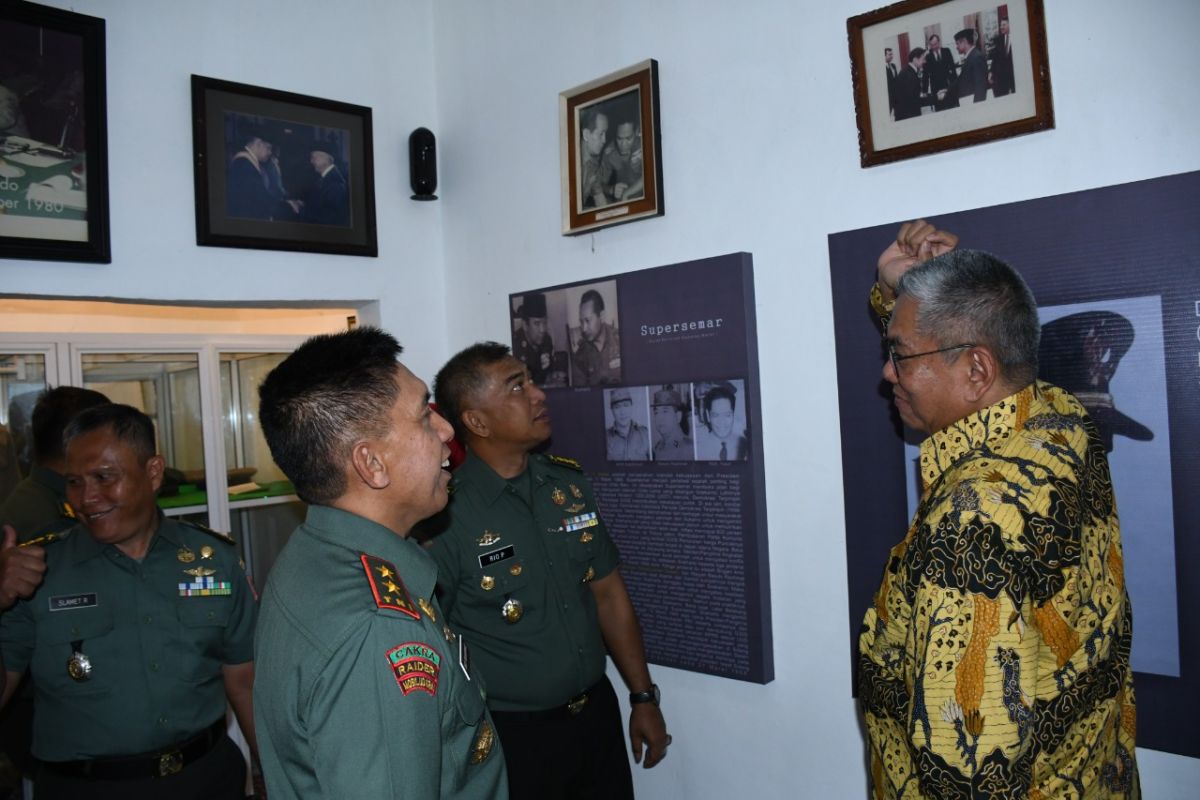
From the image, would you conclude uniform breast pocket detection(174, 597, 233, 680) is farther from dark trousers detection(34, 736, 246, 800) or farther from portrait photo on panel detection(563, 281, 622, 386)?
portrait photo on panel detection(563, 281, 622, 386)

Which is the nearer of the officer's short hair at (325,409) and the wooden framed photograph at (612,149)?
the officer's short hair at (325,409)

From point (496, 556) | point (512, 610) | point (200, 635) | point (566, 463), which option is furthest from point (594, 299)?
point (200, 635)

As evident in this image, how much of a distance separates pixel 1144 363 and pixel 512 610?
169cm

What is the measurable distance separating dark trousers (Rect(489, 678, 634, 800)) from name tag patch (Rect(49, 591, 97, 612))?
116 cm

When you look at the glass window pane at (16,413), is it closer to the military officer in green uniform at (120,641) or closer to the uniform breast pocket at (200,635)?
the military officer in green uniform at (120,641)

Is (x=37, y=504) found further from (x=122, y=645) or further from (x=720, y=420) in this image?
(x=720, y=420)

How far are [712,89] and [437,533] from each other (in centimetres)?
159

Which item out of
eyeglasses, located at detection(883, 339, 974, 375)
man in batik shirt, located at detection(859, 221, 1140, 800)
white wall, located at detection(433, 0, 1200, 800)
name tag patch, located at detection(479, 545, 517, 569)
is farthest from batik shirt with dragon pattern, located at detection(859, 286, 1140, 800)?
name tag patch, located at detection(479, 545, 517, 569)

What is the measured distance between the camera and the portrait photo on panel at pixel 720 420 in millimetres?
2533

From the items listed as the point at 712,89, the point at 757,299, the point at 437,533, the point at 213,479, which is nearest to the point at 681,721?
the point at 437,533

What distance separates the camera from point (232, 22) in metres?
3.09

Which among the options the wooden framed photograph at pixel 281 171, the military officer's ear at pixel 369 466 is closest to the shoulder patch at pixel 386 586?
the military officer's ear at pixel 369 466

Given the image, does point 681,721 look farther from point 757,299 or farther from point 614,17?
point 614,17

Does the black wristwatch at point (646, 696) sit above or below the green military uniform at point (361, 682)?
below
